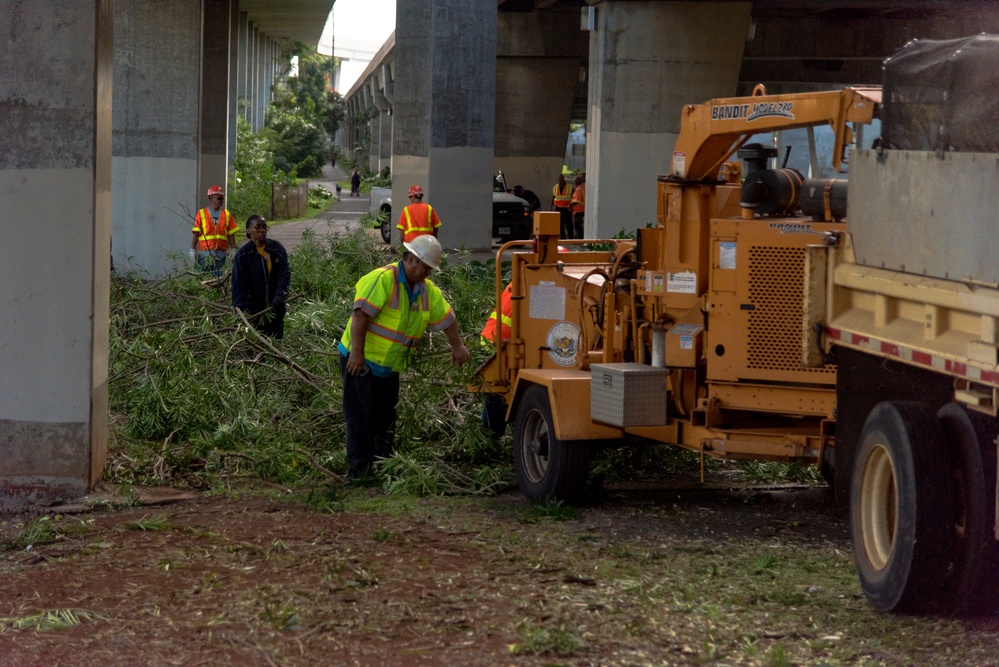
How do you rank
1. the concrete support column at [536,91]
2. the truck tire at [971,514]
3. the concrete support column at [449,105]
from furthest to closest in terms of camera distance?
the concrete support column at [536,91] < the concrete support column at [449,105] < the truck tire at [971,514]

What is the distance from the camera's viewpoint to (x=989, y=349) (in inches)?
205

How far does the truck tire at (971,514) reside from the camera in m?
5.72

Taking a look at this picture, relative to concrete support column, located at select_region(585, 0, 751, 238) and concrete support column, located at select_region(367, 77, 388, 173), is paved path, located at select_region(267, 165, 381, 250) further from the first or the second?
concrete support column, located at select_region(367, 77, 388, 173)

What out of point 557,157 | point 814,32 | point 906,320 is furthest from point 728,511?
Answer: point 557,157

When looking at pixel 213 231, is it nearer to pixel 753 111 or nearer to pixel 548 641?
pixel 753 111

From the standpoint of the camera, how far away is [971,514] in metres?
5.81

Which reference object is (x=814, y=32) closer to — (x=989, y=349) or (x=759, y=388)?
(x=759, y=388)

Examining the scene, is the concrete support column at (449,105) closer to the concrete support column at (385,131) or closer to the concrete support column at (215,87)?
the concrete support column at (215,87)

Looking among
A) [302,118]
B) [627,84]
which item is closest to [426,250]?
[627,84]

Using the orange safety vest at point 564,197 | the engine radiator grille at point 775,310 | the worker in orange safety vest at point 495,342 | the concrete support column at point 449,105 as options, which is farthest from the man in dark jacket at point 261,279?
the orange safety vest at point 564,197

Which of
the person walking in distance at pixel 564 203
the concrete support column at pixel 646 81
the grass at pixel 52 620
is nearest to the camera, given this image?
the grass at pixel 52 620

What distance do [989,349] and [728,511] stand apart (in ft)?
12.6

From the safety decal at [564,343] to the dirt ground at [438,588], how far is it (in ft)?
3.44

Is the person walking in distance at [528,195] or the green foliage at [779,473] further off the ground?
the person walking in distance at [528,195]
